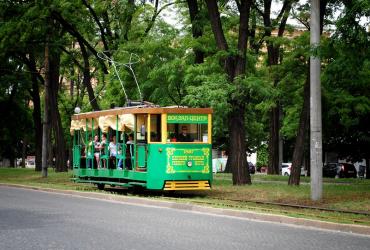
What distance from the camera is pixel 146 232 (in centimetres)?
1294

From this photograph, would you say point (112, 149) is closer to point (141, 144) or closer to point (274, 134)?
point (141, 144)

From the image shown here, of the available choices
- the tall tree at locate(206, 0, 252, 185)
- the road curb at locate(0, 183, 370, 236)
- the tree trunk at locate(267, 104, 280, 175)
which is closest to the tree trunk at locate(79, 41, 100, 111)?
the tree trunk at locate(267, 104, 280, 175)

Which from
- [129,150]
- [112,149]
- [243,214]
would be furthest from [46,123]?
[243,214]

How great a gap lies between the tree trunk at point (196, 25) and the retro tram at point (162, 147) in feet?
20.7

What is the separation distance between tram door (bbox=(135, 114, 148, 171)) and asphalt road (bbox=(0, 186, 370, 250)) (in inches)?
229

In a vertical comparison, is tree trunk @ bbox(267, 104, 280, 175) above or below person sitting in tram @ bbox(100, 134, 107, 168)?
above

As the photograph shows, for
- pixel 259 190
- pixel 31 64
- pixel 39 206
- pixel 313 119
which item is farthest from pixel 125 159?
pixel 31 64

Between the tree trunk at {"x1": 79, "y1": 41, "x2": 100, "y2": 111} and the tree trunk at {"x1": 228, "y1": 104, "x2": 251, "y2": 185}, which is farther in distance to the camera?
the tree trunk at {"x1": 79, "y1": 41, "x2": 100, "y2": 111}

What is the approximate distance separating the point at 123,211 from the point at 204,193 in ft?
25.4

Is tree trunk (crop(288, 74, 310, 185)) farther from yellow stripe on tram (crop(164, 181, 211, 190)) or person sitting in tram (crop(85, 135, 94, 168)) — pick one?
person sitting in tram (crop(85, 135, 94, 168))

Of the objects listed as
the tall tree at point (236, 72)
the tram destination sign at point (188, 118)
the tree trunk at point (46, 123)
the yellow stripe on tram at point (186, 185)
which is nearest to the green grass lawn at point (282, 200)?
the yellow stripe on tram at point (186, 185)

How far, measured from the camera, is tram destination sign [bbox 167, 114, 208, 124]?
942 inches

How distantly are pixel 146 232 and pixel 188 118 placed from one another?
1154 centimetres

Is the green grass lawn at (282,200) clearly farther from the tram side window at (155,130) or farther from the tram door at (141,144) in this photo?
the tram side window at (155,130)
